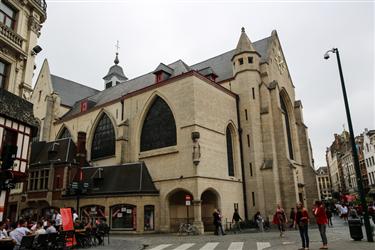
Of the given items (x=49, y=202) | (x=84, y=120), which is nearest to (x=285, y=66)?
(x=84, y=120)

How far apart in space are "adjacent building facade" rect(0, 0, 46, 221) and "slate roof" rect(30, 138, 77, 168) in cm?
1084

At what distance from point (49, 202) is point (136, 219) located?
8298mm

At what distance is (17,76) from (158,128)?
11567mm

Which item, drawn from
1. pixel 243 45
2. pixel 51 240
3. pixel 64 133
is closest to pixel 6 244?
pixel 51 240

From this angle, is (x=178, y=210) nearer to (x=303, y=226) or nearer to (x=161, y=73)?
(x=161, y=73)

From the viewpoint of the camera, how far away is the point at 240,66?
2652 centimetres

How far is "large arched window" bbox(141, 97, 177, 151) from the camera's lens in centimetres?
2316

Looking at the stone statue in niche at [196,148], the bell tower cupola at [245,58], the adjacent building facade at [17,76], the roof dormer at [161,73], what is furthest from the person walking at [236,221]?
the adjacent building facade at [17,76]

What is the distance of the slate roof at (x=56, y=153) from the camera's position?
25.4 m

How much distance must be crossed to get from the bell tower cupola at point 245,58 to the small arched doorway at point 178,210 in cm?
1190

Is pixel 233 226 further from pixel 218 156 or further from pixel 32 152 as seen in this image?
pixel 32 152

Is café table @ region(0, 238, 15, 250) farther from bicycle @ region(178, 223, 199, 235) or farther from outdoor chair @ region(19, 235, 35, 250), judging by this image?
bicycle @ region(178, 223, 199, 235)

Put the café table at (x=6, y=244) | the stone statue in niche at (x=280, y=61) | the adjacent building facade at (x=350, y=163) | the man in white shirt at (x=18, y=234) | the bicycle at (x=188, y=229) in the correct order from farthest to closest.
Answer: the adjacent building facade at (x=350, y=163)
the stone statue in niche at (x=280, y=61)
the bicycle at (x=188, y=229)
the man in white shirt at (x=18, y=234)
the café table at (x=6, y=244)

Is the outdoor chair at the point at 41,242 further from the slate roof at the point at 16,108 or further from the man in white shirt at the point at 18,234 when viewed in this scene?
the slate roof at the point at 16,108
